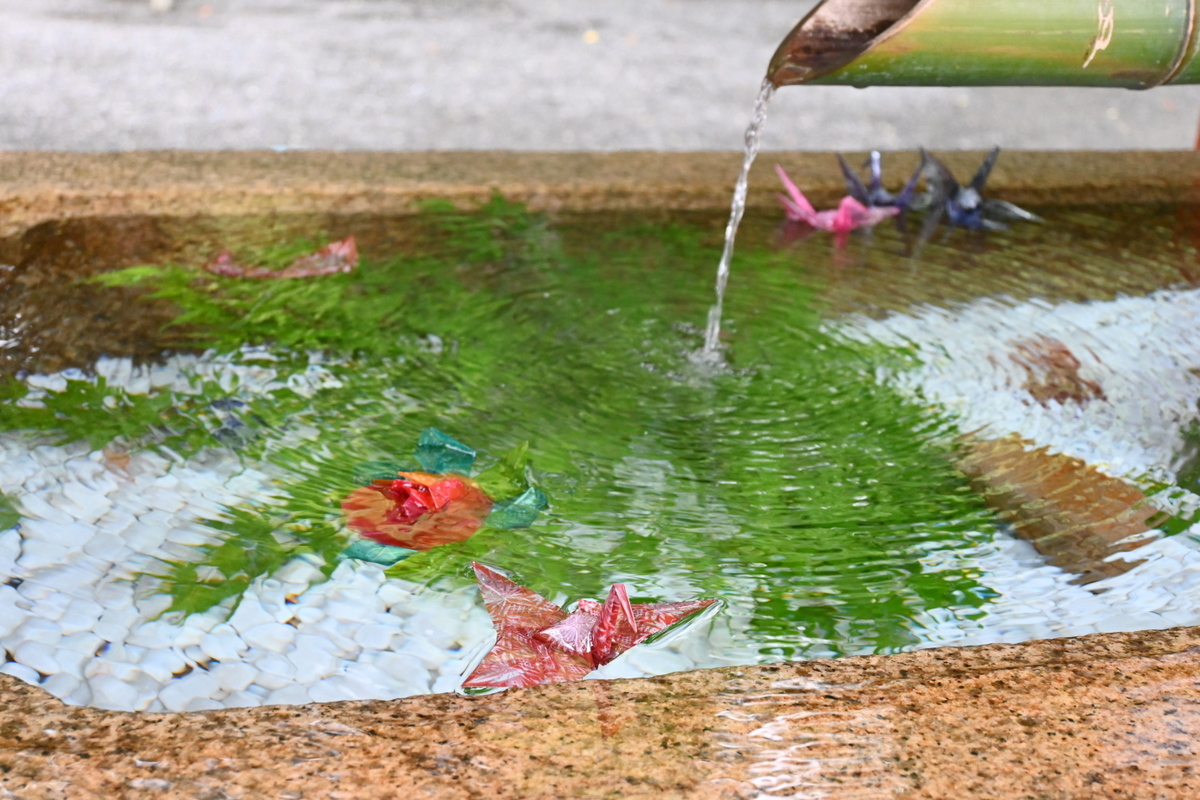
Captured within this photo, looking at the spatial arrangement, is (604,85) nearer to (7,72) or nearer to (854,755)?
(7,72)

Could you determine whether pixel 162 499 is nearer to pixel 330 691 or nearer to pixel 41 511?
pixel 41 511

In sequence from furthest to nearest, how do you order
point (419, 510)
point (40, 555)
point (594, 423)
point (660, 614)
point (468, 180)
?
point (468, 180), point (594, 423), point (419, 510), point (40, 555), point (660, 614)

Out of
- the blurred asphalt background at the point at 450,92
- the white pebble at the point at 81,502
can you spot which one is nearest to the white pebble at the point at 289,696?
the white pebble at the point at 81,502

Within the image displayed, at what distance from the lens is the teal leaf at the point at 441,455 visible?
152cm

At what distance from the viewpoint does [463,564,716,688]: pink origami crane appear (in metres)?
1.08

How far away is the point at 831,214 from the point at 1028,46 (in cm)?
102

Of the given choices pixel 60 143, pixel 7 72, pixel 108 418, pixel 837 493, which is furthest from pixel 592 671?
pixel 7 72

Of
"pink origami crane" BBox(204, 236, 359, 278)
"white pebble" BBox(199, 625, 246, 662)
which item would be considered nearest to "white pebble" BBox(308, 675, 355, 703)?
"white pebble" BBox(199, 625, 246, 662)

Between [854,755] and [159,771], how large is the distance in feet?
1.71

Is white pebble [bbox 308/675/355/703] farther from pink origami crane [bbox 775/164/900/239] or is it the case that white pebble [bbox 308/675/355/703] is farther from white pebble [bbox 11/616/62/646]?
pink origami crane [bbox 775/164/900/239]

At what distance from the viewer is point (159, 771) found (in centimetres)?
81

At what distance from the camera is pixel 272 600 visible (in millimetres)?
1245

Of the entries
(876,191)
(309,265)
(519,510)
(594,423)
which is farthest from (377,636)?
(876,191)

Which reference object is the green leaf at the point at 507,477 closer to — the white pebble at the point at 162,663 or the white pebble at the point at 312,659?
the white pebble at the point at 312,659
